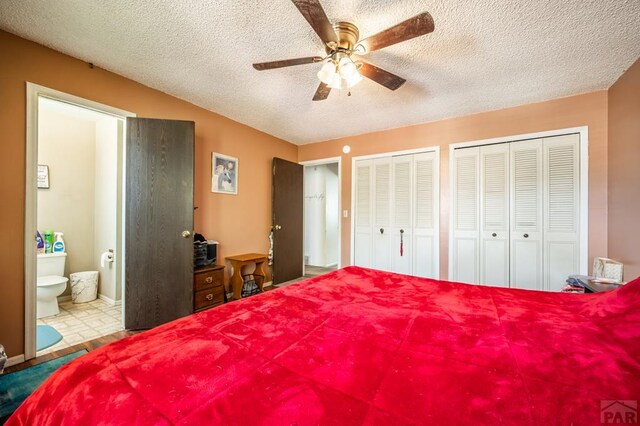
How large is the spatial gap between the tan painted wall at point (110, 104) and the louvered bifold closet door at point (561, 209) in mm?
3885

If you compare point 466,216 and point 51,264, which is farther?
point 466,216

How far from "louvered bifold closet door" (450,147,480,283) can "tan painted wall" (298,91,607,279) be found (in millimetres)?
119

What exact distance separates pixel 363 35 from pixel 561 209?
2971 millimetres

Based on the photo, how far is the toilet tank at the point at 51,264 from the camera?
3.15m

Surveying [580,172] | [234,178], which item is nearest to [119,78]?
[234,178]

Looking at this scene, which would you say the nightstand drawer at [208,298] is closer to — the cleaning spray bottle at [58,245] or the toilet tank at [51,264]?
the toilet tank at [51,264]

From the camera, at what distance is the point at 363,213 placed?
438cm

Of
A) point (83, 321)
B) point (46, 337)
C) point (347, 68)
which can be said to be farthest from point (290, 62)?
point (83, 321)

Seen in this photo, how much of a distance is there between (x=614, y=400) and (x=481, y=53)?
8.19 ft

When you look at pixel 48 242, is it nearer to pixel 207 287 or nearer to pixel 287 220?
pixel 207 287

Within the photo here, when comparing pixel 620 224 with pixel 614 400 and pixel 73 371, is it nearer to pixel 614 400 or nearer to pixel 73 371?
pixel 614 400

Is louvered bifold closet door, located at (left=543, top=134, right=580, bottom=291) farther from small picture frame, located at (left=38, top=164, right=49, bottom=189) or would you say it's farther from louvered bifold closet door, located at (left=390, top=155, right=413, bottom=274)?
small picture frame, located at (left=38, top=164, right=49, bottom=189)

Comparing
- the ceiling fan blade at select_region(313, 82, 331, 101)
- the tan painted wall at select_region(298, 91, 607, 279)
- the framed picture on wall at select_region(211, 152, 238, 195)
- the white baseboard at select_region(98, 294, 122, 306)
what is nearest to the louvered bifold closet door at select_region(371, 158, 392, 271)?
the tan painted wall at select_region(298, 91, 607, 279)

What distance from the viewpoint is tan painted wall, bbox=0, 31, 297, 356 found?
1.99m
